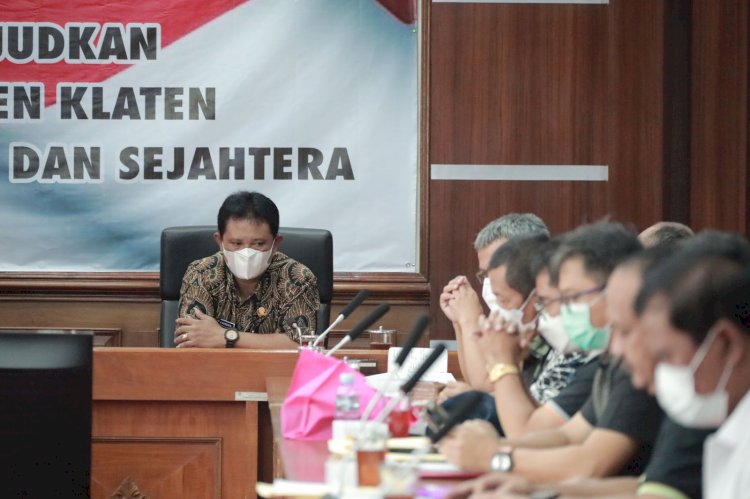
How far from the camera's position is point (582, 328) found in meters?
2.32

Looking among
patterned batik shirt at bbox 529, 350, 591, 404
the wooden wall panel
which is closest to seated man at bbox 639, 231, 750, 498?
patterned batik shirt at bbox 529, 350, 591, 404

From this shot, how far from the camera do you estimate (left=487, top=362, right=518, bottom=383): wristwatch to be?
8.48 ft

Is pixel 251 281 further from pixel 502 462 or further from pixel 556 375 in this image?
pixel 502 462

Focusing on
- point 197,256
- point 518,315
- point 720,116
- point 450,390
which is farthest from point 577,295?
point 720,116

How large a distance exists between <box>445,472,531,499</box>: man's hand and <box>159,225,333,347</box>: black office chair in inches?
94.9

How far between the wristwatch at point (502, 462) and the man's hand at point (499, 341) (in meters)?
0.55

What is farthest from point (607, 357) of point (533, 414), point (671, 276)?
point (671, 276)

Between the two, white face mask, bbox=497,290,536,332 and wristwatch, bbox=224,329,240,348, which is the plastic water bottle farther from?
wristwatch, bbox=224,329,240,348

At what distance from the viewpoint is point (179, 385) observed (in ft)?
11.7

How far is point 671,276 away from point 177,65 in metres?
3.81

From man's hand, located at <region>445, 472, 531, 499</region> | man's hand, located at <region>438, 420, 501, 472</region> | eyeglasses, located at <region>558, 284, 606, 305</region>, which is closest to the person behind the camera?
man's hand, located at <region>445, 472, 531, 499</region>

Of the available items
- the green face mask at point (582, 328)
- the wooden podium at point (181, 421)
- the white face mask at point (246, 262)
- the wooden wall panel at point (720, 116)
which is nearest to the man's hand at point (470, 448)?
the green face mask at point (582, 328)

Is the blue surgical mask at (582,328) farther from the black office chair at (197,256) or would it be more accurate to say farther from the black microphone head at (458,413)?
the black office chair at (197,256)

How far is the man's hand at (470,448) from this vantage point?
2.03 m
